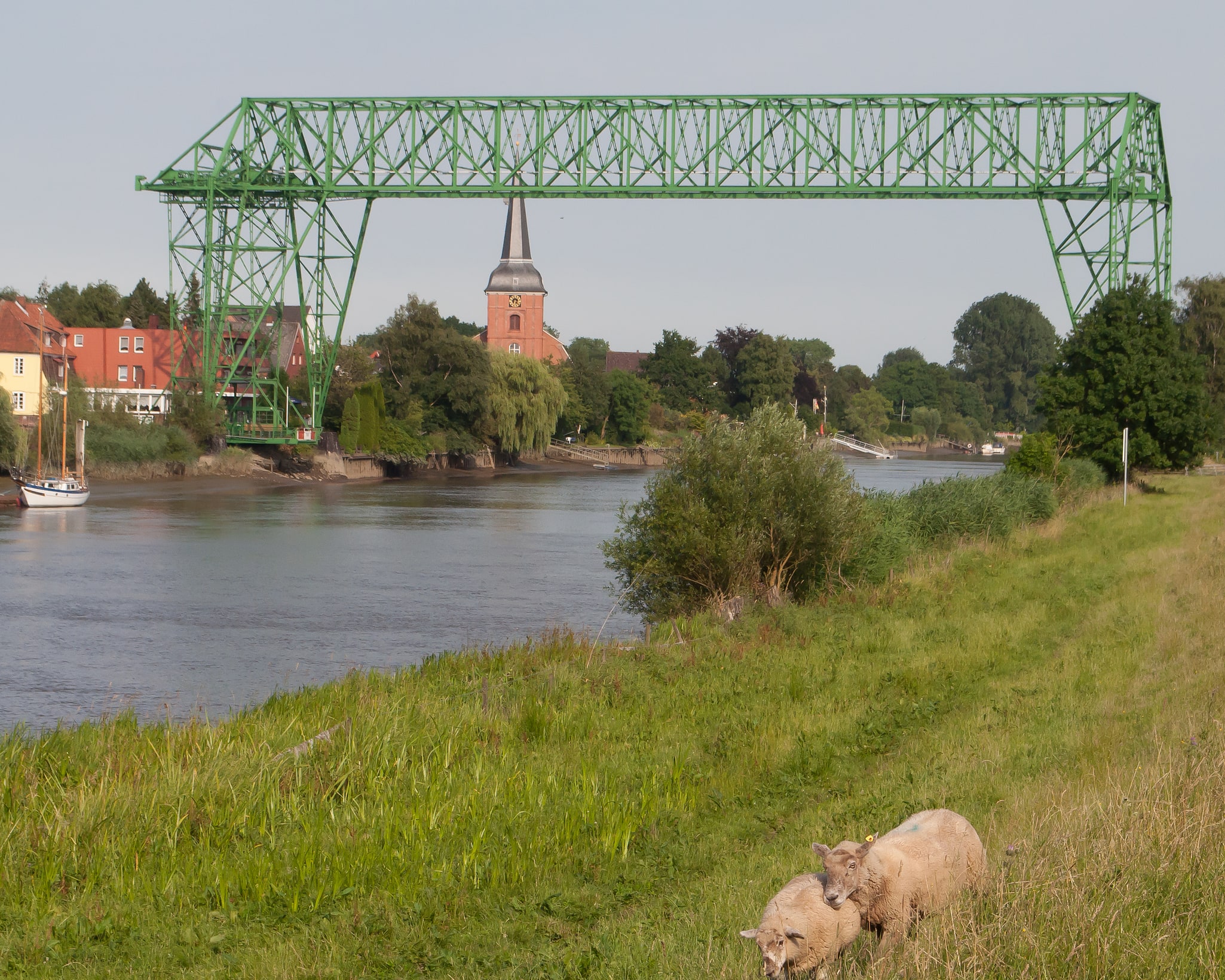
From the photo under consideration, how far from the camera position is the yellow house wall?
215 feet

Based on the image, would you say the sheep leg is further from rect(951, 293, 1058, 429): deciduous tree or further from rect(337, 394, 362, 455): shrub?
rect(951, 293, 1058, 429): deciduous tree

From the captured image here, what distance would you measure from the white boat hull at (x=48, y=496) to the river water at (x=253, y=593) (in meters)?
0.54

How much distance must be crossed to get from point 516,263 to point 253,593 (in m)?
108

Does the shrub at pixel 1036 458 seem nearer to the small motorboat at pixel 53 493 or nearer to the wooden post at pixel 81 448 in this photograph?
the small motorboat at pixel 53 493

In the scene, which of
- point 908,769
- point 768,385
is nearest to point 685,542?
point 908,769

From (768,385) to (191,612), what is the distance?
96146 mm

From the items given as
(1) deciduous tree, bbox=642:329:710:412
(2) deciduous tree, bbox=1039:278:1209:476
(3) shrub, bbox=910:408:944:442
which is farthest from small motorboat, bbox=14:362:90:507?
(3) shrub, bbox=910:408:944:442

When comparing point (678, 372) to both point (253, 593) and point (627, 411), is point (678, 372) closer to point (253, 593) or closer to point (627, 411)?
point (627, 411)

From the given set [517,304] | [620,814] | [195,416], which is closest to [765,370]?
[517,304]

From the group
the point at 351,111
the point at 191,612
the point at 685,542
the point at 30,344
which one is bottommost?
the point at 191,612

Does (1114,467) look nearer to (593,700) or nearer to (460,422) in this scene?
(593,700)

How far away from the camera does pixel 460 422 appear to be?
3083 inches

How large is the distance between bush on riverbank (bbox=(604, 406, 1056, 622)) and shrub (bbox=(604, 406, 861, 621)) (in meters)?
0.02

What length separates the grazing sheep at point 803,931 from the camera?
438 cm
